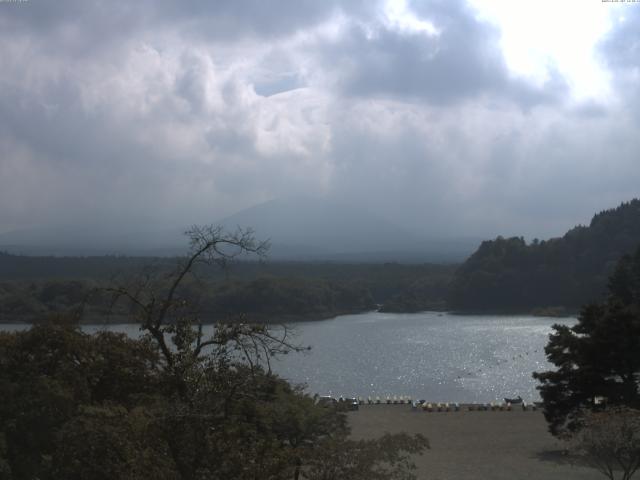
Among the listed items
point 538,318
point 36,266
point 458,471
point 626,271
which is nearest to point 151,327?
point 458,471

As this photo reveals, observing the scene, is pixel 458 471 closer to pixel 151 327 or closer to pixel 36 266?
pixel 151 327

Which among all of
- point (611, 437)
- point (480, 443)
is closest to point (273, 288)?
point (480, 443)

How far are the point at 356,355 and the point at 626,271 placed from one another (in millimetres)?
13443

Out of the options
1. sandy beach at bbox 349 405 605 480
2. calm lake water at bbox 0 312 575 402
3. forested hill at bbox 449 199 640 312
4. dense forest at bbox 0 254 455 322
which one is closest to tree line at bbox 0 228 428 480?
sandy beach at bbox 349 405 605 480

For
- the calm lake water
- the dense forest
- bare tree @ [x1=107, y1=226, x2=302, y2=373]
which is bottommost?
the calm lake water

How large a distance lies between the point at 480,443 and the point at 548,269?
46044 mm

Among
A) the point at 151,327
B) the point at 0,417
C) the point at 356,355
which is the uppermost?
the point at 151,327

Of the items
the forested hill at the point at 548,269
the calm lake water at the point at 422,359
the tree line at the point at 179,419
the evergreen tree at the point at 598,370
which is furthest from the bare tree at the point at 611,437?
the forested hill at the point at 548,269

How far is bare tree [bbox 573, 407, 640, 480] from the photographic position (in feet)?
28.6

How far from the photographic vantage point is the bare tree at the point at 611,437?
28.6ft

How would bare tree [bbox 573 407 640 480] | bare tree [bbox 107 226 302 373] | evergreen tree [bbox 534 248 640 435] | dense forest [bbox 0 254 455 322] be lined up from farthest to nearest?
dense forest [bbox 0 254 455 322]
evergreen tree [bbox 534 248 640 435]
bare tree [bbox 573 407 640 480]
bare tree [bbox 107 226 302 373]

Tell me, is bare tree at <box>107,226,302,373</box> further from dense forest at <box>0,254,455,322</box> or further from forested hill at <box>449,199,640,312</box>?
forested hill at <box>449,199,640,312</box>

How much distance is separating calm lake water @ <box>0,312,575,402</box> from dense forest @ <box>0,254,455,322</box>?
3734 mm

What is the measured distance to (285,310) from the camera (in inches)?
1993
